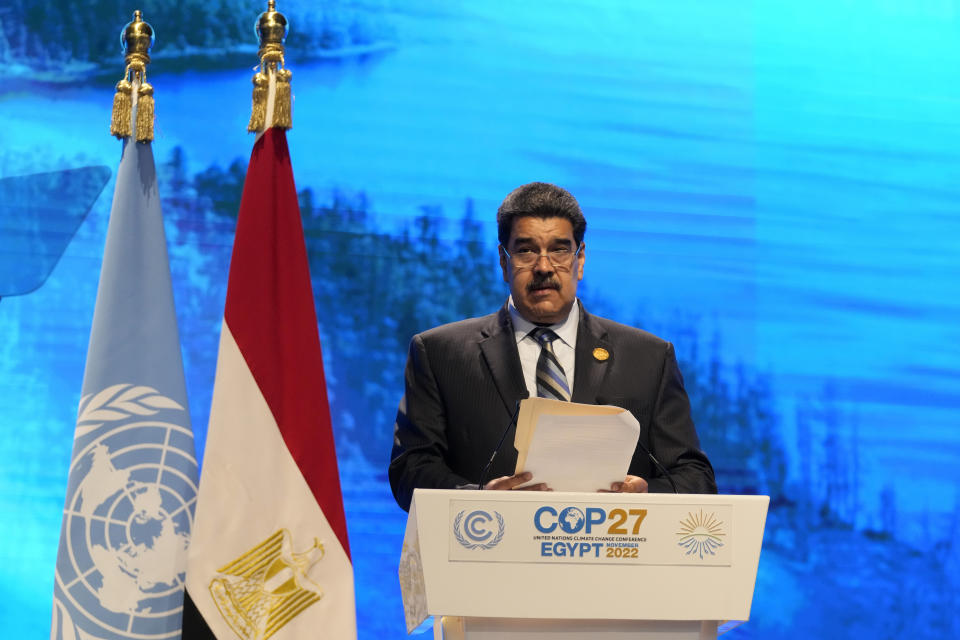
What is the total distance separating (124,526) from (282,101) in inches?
39.8

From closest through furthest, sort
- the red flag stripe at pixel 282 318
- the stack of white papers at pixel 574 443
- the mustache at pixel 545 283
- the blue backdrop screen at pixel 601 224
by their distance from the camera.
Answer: the stack of white papers at pixel 574 443
the red flag stripe at pixel 282 318
the mustache at pixel 545 283
the blue backdrop screen at pixel 601 224

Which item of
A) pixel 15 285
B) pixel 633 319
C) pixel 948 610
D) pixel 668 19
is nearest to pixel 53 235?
pixel 15 285

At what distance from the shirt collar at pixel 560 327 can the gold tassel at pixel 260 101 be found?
2.42ft

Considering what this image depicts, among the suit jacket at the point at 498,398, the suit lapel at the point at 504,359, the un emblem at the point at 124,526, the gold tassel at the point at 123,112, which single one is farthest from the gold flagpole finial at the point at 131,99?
the suit lapel at the point at 504,359

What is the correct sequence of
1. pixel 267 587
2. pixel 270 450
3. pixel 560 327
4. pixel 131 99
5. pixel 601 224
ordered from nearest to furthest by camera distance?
pixel 267 587 → pixel 270 450 → pixel 131 99 → pixel 560 327 → pixel 601 224

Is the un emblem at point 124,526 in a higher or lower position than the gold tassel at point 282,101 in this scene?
lower

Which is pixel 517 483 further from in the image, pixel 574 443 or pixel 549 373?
pixel 549 373

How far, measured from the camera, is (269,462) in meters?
2.36

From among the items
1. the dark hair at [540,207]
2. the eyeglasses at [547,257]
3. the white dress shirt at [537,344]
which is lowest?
the white dress shirt at [537,344]

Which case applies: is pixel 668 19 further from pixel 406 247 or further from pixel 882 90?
pixel 406 247

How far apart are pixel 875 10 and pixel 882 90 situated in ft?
0.99

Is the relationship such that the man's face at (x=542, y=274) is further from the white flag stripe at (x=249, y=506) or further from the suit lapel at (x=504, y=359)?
the white flag stripe at (x=249, y=506)

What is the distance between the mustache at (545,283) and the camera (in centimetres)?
251

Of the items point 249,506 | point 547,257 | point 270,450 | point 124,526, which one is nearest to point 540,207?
point 547,257
